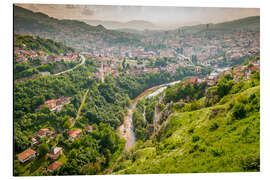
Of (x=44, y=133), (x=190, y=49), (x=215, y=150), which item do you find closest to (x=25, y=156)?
(x=44, y=133)

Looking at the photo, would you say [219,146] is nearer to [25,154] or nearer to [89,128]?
[89,128]

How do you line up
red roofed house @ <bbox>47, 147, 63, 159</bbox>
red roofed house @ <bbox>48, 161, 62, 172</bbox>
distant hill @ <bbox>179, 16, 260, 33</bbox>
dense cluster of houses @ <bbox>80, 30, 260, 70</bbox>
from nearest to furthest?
red roofed house @ <bbox>48, 161, 62, 172</bbox> → red roofed house @ <bbox>47, 147, 63, 159</bbox> → distant hill @ <bbox>179, 16, 260, 33</bbox> → dense cluster of houses @ <bbox>80, 30, 260, 70</bbox>

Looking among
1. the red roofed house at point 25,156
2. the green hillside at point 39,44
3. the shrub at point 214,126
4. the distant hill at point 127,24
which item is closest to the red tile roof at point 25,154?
the red roofed house at point 25,156

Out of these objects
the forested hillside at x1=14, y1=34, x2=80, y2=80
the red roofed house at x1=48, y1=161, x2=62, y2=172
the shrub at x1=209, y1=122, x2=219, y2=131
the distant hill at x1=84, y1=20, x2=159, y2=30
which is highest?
the distant hill at x1=84, y1=20, x2=159, y2=30

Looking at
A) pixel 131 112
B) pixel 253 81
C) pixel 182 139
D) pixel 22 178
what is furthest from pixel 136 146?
pixel 253 81

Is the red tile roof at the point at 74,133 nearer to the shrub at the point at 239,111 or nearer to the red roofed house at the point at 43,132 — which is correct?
the red roofed house at the point at 43,132

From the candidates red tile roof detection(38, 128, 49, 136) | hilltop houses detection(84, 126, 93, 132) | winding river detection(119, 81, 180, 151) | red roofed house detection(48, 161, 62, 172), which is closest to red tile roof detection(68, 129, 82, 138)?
hilltop houses detection(84, 126, 93, 132)

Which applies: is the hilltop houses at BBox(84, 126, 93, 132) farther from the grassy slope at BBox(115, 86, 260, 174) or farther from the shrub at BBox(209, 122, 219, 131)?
the shrub at BBox(209, 122, 219, 131)
